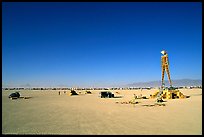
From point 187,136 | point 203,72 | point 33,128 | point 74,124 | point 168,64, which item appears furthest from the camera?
point 168,64

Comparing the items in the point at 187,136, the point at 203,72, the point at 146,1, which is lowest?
the point at 187,136

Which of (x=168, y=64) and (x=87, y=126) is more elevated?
(x=168, y=64)

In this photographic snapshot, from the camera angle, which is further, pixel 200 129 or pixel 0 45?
pixel 200 129

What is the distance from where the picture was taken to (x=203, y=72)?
34.2 feet

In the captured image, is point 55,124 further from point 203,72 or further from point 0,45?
point 203,72

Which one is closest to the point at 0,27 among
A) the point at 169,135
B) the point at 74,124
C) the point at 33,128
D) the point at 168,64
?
the point at 33,128

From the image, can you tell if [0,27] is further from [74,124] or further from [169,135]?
[169,135]

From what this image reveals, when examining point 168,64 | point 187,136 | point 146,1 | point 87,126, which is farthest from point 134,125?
point 168,64

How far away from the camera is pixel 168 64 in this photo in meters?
28.6

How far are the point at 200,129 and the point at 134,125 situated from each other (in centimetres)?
277

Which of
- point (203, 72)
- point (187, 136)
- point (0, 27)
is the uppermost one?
point (0, 27)

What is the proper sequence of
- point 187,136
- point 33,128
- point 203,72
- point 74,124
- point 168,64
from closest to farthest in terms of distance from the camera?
point 187,136 → point 203,72 → point 33,128 → point 74,124 → point 168,64

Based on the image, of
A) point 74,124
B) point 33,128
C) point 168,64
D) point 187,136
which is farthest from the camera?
point 168,64

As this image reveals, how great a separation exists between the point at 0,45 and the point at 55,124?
15.3 feet
